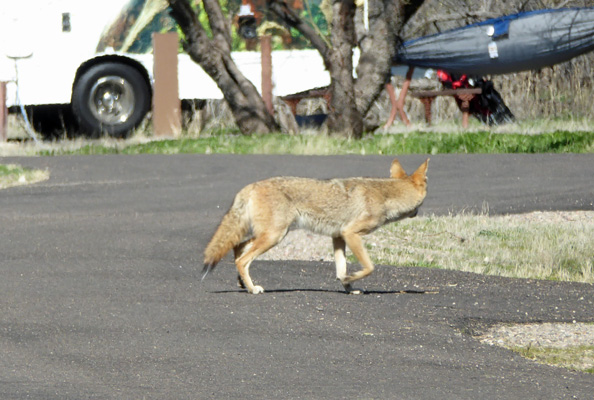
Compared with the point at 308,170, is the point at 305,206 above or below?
above

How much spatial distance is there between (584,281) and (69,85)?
42.7ft

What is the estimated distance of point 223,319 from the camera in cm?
782

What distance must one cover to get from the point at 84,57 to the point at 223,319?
47.0 feet

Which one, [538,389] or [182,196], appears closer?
[538,389]

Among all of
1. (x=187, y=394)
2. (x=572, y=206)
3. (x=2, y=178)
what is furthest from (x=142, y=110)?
(x=187, y=394)

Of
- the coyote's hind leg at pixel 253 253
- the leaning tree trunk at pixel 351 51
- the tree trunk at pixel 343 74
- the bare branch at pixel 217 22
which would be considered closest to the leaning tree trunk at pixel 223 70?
the bare branch at pixel 217 22

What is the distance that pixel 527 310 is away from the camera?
8391 mm

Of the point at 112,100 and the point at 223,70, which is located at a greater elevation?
the point at 223,70

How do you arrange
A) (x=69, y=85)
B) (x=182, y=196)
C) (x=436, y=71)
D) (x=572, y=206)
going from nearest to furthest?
(x=572, y=206), (x=182, y=196), (x=69, y=85), (x=436, y=71)

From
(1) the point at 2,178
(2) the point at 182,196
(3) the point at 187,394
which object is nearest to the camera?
(3) the point at 187,394

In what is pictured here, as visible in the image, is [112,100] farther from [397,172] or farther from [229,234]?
[229,234]

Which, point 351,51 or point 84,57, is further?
point 84,57

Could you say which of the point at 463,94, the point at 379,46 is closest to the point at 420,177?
the point at 379,46

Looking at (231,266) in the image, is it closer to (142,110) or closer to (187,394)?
(187,394)
